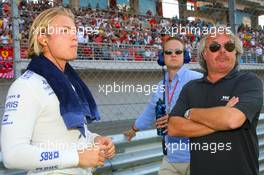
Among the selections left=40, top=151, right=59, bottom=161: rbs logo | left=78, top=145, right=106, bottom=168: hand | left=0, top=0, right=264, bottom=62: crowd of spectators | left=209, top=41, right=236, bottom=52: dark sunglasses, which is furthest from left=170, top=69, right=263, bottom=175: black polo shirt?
left=0, top=0, right=264, bottom=62: crowd of spectators

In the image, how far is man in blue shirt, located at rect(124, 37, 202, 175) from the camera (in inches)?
133

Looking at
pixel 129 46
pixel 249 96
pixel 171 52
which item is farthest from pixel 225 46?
pixel 129 46

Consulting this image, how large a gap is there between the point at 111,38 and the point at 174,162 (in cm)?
906

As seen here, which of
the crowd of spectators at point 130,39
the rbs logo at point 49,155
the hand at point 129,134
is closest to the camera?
the rbs logo at point 49,155

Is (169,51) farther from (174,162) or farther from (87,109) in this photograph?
(87,109)

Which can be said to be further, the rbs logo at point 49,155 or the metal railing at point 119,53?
the metal railing at point 119,53

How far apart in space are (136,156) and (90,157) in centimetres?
161

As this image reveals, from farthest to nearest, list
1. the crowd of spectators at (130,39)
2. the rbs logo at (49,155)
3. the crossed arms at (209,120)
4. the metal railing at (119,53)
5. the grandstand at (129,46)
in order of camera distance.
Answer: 1. the metal railing at (119,53)
2. the crowd of spectators at (130,39)
3. the grandstand at (129,46)
4. the crossed arms at (209,120)
5. the rbs logo at (49,155)

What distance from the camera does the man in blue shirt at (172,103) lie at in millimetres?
3377

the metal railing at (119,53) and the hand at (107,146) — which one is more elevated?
the metal railing at (119,53)

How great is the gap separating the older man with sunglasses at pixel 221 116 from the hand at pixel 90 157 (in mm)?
764

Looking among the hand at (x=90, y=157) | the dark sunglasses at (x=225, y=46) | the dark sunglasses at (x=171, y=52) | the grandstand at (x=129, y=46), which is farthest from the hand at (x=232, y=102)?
the grandstand at (x=129, y=46)

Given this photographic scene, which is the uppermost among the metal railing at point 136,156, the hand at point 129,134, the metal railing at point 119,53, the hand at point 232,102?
the metal railing at point 119,53

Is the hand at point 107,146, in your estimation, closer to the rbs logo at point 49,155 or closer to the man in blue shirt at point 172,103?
the rbs logo at point 49,155
